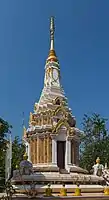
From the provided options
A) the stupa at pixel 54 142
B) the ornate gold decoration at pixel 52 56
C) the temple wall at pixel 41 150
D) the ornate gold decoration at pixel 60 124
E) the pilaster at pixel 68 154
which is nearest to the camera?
the stupa at pixel 54 142

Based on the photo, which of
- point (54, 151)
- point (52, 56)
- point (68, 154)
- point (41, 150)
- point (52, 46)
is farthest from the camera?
point (52, 46)

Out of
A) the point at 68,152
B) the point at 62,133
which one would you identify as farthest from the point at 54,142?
the point at 68,152

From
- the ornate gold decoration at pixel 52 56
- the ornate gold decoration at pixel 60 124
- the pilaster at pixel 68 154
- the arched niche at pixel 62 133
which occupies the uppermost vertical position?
the ornate gold decoration at pixel 52 56

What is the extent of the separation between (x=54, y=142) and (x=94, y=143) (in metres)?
15.9

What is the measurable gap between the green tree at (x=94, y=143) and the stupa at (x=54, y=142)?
13127mm

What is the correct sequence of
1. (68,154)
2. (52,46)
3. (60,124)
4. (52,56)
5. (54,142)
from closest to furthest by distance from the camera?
(54,142) → (68,154) → (60,124) → (52,56) → (52,46)

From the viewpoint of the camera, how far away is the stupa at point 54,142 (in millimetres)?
20891

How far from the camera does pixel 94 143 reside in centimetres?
3856

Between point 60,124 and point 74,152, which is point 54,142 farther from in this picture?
point 74,152

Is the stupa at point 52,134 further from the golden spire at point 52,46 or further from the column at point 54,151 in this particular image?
the golden spire at point 52,46

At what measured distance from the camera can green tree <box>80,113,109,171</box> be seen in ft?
124

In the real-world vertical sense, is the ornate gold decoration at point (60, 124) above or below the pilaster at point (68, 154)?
above

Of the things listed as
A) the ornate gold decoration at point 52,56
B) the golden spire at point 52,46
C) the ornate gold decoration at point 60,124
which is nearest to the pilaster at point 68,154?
the ornate gold decoration at point 60,124

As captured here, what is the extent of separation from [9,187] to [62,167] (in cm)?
1357
